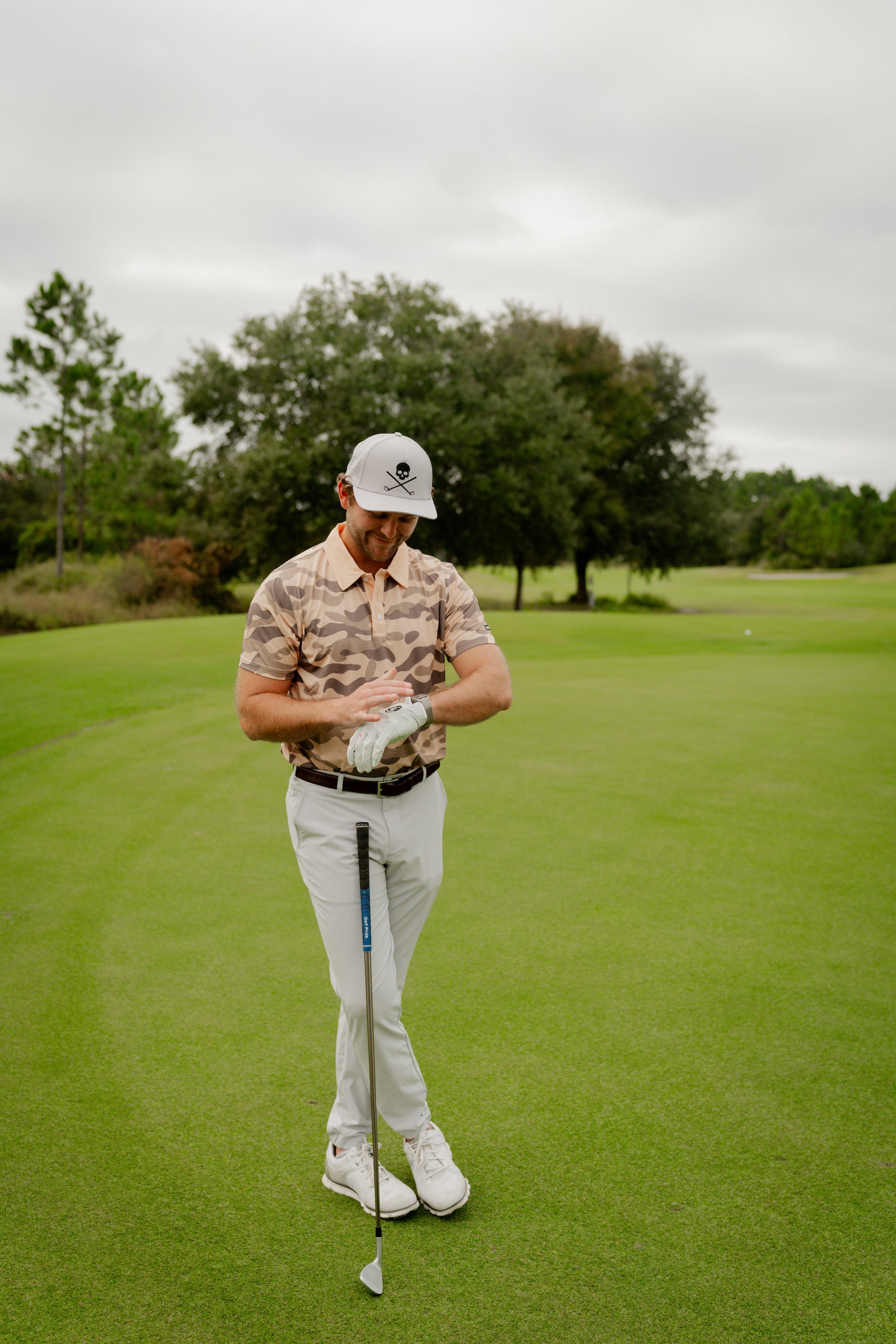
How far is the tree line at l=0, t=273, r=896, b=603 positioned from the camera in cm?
3114

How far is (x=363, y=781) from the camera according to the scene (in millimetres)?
2969

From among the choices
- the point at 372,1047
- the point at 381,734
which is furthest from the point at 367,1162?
the point at 381,734

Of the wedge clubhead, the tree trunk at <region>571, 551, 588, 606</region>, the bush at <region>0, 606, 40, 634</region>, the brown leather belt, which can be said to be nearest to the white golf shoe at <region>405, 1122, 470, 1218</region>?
the wedge clubhead

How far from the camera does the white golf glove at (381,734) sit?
266 centimetres

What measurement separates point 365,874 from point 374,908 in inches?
5.9

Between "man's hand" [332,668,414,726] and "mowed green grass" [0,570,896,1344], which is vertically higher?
"man's hand" [332,668,414,726]

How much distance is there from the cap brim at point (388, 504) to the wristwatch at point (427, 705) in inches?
20.4

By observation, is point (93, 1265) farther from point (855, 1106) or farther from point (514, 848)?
point (514, 848)

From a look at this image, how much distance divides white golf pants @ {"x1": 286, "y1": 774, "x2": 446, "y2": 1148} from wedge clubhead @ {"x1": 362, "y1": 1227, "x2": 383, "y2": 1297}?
496 mm

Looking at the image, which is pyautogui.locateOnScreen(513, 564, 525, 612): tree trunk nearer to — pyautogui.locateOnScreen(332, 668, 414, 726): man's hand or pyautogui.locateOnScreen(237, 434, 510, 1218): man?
pyautogui.locateOnScreen(237, 434, 510, 1218): man

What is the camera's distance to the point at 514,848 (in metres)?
6.70

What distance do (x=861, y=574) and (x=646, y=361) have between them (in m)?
32.6

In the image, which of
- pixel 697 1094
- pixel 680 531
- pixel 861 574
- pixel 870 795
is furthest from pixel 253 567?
pixel 861 574

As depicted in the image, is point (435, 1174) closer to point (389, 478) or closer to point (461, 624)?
point (461, 624)
